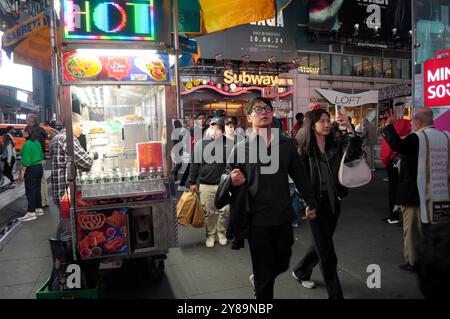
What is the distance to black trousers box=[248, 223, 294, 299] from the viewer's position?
9.55ft

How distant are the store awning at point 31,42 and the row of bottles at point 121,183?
109 inches

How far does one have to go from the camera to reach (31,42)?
5762mm

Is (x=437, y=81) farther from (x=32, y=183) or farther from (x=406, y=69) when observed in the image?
(x=406, y=69)

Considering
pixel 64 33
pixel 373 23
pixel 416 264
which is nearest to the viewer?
pixel 416 264

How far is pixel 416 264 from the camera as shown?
1.07 m

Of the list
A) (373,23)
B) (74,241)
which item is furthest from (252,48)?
(74,241)

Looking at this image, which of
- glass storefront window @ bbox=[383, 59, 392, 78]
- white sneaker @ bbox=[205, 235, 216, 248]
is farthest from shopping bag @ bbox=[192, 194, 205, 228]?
glass storefront window @ bbox=[383, 59, 392, 78]

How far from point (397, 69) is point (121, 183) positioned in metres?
29.4

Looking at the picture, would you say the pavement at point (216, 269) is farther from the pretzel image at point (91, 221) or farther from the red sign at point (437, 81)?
the red sign at point (437, 81)

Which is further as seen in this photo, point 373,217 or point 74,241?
point 373,217

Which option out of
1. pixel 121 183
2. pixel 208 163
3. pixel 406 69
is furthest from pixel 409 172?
pixel 406 69

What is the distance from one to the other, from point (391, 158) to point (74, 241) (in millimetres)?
5508

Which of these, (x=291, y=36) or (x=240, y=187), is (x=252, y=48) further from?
(x=240, y=187)

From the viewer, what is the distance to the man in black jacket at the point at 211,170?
5.46 metres
